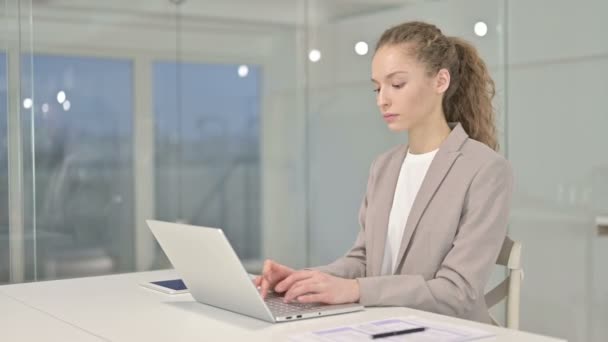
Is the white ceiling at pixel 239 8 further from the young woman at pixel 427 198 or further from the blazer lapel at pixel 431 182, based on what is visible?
the blazer lapel at pixel 431 182

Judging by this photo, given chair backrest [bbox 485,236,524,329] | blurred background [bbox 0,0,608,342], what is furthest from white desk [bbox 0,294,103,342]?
blurred background [bbox 0,0,608,342]

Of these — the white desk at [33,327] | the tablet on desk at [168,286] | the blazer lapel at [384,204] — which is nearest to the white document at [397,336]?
the white desk at [33,327]

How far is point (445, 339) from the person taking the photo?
1.66 meters

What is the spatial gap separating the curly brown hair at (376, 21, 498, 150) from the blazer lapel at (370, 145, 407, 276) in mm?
181

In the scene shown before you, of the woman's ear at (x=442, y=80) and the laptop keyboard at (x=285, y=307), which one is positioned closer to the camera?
the laptop keyboard at (x=285, y=307)

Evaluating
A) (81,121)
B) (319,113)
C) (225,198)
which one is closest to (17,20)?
(81,121)

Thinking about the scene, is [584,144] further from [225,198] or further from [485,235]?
[485,235]

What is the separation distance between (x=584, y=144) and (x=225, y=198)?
5.40ft

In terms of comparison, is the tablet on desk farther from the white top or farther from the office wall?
the office wall

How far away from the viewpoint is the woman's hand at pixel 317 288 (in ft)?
6.43

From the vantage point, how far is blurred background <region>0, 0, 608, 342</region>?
3824mm

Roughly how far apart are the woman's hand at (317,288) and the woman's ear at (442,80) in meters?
0.63

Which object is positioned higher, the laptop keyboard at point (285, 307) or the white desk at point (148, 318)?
the laptop keyboard at point (285, 307)

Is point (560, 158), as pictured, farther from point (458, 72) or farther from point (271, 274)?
point (271, 274)
